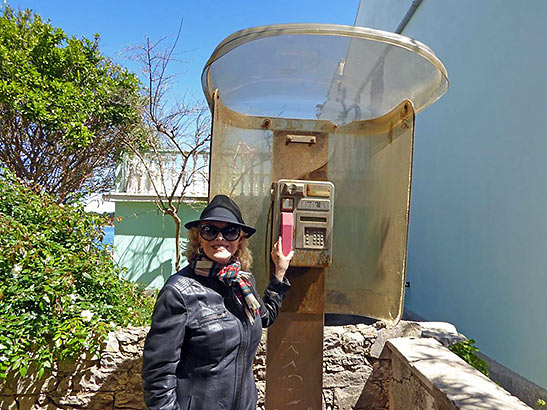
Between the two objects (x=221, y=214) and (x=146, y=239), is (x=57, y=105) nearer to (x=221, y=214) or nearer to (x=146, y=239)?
(x=146, y=239)

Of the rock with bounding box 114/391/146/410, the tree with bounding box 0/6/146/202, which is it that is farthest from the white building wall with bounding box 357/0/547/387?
the tree with bounding box 0/6/146/202

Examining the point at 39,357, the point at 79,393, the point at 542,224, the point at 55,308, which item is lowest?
the point at 79,393

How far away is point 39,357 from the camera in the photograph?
198 centimetres

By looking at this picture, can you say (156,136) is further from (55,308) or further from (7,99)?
Answer: (55,308)

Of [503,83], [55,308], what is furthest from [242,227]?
[503,83]

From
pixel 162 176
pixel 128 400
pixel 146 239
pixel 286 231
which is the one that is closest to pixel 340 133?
pixel 286 231

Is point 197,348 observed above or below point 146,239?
above

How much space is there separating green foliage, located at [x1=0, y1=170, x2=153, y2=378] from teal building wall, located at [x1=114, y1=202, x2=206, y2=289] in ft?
12.4

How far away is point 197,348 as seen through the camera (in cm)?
125

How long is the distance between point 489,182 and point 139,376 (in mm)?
3727

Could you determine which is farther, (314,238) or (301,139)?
(301,139)

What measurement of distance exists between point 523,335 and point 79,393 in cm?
350

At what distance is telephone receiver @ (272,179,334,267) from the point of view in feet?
5.69

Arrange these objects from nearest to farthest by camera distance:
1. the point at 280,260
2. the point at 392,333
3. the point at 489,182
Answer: the point at 280,260, the point at 392,333, the point at 489,182
